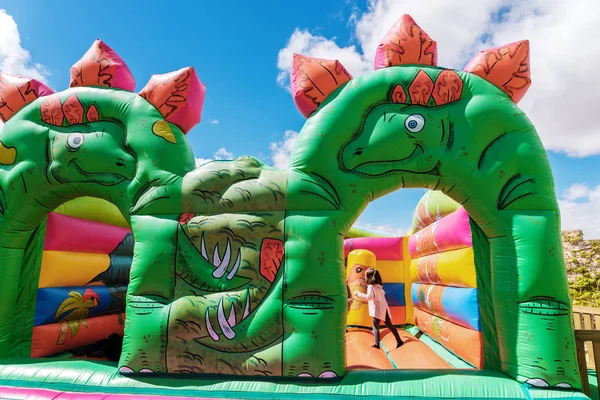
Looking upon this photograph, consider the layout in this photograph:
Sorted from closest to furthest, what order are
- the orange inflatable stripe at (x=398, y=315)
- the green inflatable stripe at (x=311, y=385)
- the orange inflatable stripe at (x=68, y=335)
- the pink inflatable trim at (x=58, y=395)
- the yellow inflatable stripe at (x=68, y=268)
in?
the green inflatable stripe at (x=311, y=385), the pink inflatable trim at (x=58, y=395), the orange inflatable stripe at (x=68, y=335), the yellow inflatable stripe at (x=68, y=268), the orange inflatable stripe at (x=398, y=315)

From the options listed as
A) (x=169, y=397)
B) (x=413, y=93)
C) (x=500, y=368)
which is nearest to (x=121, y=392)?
(x=169, y=397)

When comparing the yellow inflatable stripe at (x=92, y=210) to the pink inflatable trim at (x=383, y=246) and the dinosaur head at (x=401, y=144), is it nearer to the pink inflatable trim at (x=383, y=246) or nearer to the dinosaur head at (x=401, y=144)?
the dinosaur head at (x=401, y=144)

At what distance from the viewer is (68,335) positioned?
3371 mm

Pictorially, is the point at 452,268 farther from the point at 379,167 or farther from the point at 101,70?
the point at 101,70

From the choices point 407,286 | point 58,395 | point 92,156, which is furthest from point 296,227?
point 407,286

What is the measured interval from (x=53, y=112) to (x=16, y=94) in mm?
517

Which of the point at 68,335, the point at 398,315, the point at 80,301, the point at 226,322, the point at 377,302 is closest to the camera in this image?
the point at 226,322

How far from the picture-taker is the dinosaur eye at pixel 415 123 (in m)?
2.70

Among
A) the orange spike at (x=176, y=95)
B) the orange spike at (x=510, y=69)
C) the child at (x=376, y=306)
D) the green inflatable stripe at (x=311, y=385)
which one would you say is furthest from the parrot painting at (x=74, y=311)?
the orange spike at (x=510, y=69)

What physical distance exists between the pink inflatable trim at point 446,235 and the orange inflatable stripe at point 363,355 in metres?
1.12

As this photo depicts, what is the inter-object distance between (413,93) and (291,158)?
101 cm

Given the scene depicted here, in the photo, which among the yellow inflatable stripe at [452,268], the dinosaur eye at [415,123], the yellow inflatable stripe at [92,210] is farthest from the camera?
the yellow inflatable stripe at [92,210]

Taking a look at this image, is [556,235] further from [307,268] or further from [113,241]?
[113,241]

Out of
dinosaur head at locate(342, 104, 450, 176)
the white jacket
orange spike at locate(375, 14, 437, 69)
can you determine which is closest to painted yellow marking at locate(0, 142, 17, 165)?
dinosaur head at locate(342, 104, 450, 176)
